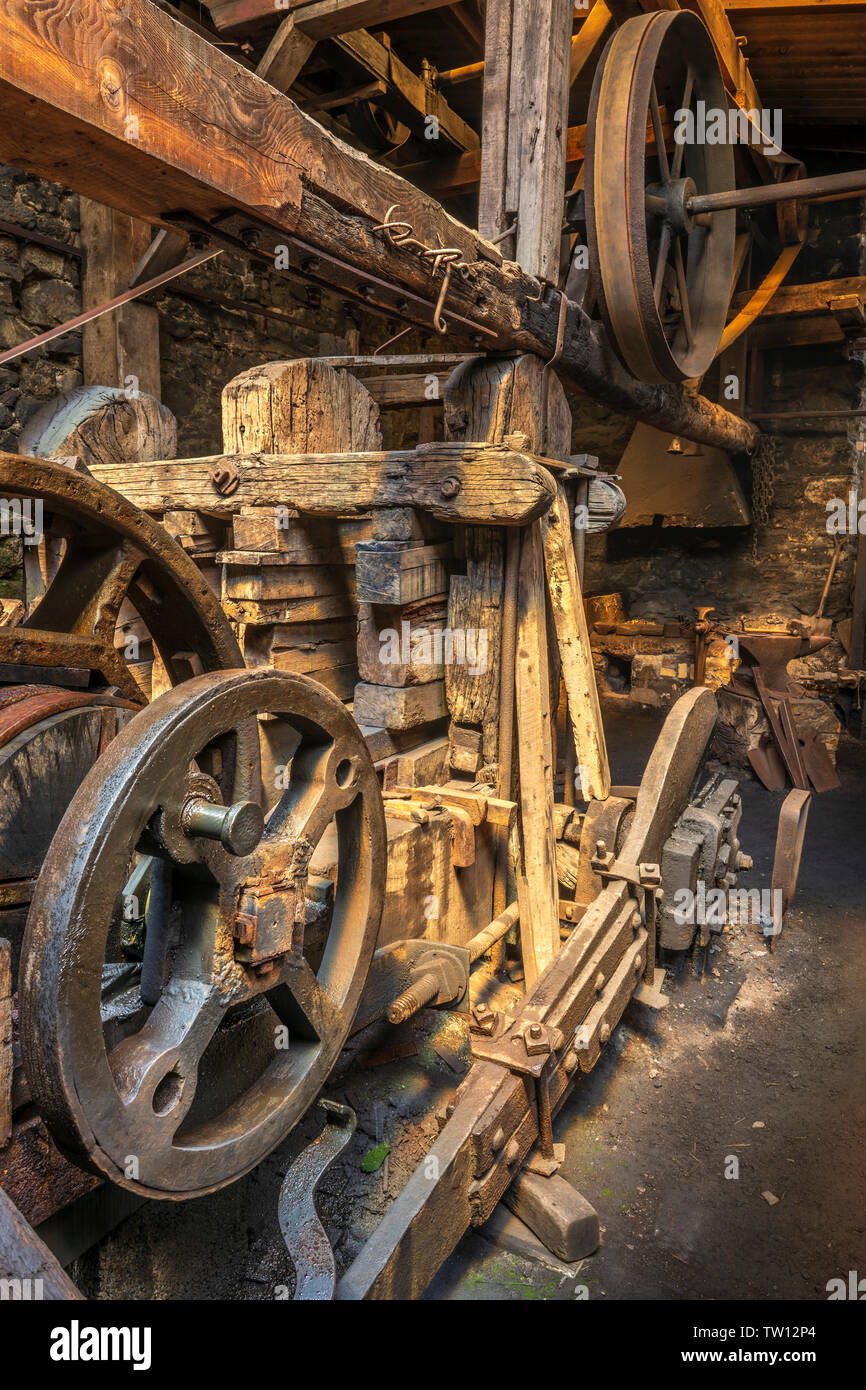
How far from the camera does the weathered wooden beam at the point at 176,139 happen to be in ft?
5.27

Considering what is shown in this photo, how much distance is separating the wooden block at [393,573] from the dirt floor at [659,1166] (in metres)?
1.64

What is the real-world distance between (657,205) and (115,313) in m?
3.38

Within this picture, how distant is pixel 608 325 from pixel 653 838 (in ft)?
8.28

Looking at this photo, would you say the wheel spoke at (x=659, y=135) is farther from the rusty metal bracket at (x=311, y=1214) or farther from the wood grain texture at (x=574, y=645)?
the rusty metal bracket at (x=311, y=1214)

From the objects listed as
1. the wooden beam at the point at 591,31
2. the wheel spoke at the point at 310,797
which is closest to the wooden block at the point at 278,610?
the wheel spoke at the point at 310,797

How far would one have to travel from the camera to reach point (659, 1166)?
2.89 meters

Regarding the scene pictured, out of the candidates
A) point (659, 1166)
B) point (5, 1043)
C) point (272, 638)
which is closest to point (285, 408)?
point (272, 638)

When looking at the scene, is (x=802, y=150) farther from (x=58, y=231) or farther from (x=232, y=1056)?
(x=232, y=1056)

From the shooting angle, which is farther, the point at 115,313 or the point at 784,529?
the point at 784,529

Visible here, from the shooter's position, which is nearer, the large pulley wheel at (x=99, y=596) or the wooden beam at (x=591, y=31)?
the large pulley wheel at (x=99, y=596)

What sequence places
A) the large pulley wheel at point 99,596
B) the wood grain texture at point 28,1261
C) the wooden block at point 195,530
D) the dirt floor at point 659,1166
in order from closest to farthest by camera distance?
the wood grain texture at point 28,1261
the large pulley wheel at point 99,596
the dirt floor at point 659,1166
the wooden block at point 195,530

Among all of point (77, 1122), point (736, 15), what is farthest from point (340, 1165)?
point (736, 15)

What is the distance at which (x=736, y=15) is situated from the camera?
5812 millimetres

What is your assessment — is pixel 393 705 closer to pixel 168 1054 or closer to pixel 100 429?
pixel 168 1054
